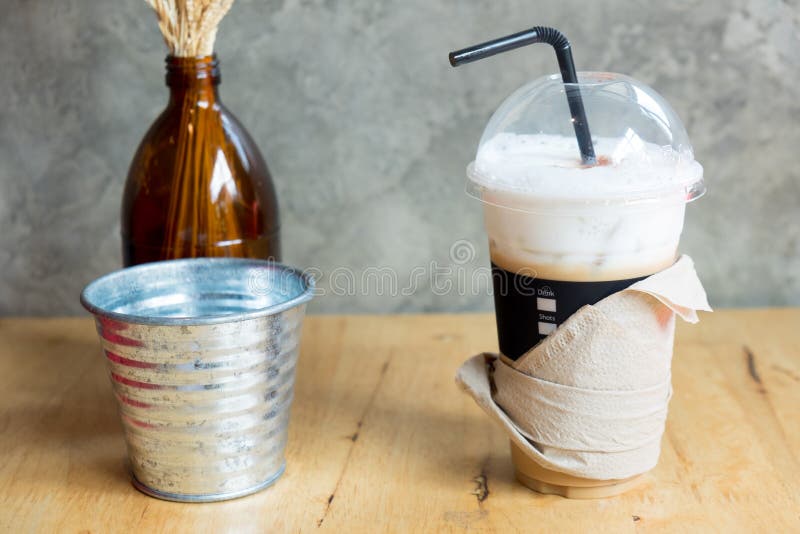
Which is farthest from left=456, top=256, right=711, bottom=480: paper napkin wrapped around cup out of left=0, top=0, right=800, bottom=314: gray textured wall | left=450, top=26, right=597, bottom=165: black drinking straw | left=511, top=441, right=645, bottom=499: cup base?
left=0, top=0, right=800, bottom=314: gray textured wall

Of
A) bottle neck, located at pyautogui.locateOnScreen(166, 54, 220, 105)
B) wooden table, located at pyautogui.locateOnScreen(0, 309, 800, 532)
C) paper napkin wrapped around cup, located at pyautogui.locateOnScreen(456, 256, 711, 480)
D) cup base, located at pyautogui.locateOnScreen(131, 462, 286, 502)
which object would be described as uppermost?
bottle neck, located at pyautogui.locateOnScreen(166, 54, 220, 105)

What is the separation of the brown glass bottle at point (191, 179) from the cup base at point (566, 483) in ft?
1.34

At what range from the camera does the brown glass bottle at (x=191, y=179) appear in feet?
3.44

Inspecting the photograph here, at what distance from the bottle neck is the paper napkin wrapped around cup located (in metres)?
0.46

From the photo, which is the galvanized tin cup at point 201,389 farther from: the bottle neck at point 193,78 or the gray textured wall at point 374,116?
the gray textured wall at point 374,116

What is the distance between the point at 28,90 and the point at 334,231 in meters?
0.44

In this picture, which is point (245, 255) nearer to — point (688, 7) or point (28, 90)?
point (28, 90)

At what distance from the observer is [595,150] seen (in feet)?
2.72

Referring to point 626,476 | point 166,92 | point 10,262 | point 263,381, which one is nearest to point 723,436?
point 626,476

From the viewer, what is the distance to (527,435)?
0.84 metres

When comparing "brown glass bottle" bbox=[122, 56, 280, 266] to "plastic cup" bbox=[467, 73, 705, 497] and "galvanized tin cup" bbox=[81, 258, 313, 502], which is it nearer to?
"galvanized tin cup" bbox=[81, 258, 313, 502]

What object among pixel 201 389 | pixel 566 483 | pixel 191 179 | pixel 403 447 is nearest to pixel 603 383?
pixel 566 483

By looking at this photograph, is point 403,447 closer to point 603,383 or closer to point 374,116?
point 603,383

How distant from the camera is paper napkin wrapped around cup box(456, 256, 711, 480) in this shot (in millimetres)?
797
